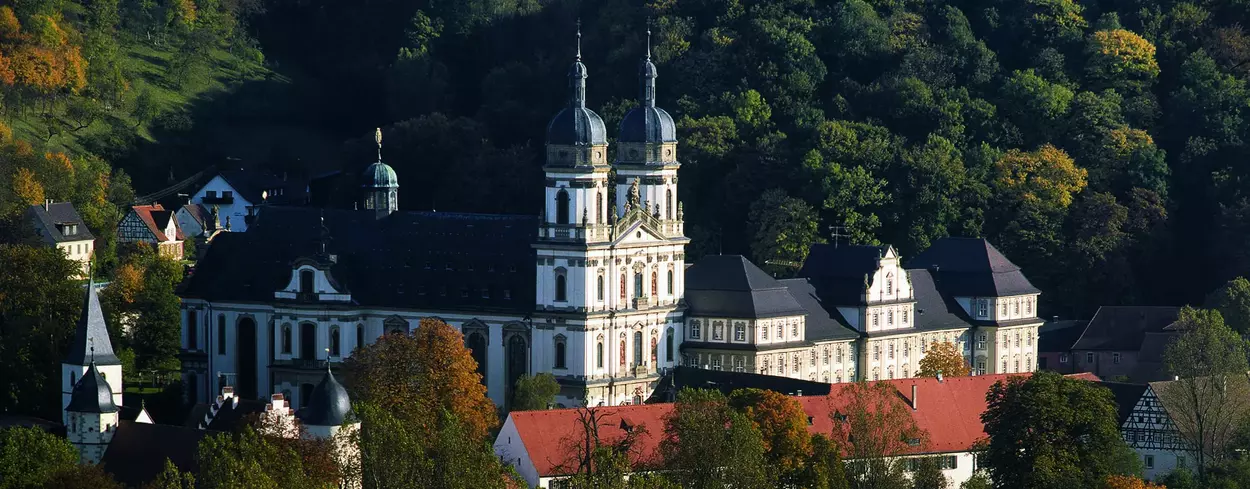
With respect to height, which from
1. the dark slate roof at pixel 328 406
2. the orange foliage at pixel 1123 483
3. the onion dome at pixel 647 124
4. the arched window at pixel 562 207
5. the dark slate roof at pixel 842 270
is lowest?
the orange foliage at pixel 1123 483

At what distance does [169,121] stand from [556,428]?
231 ft

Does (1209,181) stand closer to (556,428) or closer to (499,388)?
(499,388)

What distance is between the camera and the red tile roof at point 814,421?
10525cm

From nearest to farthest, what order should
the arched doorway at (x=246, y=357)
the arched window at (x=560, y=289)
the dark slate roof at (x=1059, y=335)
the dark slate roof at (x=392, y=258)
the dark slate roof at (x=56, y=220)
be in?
the arched window at (x=560, y=289) → the dark slate roof at (x=392, y=258) → the arched doorway at (x=246, y=357) → the dark slate roof at (x=1059, y=335) → the dark slate roof at (x=56, y=220)

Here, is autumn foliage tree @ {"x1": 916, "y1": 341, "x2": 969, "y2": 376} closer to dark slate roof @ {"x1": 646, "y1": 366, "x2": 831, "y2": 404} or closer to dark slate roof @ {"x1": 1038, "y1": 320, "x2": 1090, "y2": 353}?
dark slate roof @ {"x1": 646, "y1": 366, "x2": 831, "y2": 404}

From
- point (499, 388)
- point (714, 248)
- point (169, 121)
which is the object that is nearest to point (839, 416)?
point (499, 388)

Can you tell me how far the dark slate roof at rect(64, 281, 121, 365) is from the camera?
379ft

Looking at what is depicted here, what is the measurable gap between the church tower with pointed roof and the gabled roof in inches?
1609

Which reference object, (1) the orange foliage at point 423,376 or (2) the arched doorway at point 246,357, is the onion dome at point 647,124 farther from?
(2) the arched doorway at point 246,357

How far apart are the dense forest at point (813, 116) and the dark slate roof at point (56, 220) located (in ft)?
11.7

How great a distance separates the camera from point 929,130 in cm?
15600

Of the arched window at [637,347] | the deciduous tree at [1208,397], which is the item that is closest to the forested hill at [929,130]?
the arched window at [637,347]

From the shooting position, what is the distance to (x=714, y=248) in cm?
15062

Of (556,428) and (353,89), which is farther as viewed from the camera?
(353,89)
